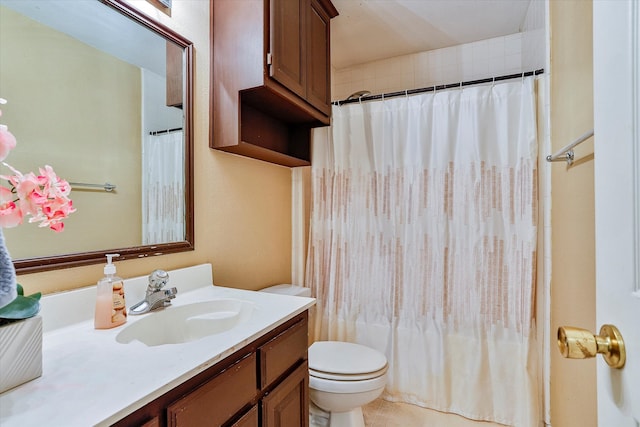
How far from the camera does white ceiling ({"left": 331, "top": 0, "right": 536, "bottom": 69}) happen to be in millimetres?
1798

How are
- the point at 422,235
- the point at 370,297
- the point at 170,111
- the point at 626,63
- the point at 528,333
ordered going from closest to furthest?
the point at 626,63 < the point at 170,111 < the point at 528,333 < the point at 422,235 < the point at 370,297

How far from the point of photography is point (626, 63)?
43cm

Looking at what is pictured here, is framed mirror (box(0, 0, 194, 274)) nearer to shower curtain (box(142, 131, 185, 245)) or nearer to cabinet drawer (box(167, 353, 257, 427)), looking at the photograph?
shower curtain (box(142, 131, 185, 245))

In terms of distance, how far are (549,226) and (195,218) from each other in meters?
1.73

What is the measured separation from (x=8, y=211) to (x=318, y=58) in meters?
1.50

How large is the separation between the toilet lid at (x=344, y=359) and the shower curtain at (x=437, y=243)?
1.12 ft

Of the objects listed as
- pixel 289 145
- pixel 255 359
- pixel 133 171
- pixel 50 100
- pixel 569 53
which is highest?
pixel 569 53

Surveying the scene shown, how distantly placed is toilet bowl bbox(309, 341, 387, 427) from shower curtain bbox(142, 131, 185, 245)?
896 millimetres

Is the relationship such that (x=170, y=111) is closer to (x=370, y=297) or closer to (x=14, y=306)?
(x=14, y=306)

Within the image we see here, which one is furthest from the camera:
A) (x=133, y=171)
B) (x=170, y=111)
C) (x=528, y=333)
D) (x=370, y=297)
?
(x=370, y=297)

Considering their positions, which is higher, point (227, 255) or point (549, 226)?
point (549, 226)

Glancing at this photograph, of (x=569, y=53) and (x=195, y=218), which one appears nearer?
(x=569, y=53)

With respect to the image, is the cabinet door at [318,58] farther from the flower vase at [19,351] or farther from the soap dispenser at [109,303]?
the flower vase at [19,351]

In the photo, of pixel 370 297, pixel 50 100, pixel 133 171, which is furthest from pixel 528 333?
pixel 50 100
